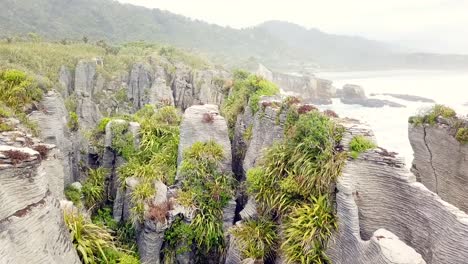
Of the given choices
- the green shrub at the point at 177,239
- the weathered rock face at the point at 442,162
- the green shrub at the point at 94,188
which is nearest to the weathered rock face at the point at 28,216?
the green shrub at the point at 177,239

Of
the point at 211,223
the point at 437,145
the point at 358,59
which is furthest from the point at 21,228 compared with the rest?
the point at 358,59

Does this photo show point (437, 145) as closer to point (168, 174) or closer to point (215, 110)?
point (215, 110)

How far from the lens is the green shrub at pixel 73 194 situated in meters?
13.2

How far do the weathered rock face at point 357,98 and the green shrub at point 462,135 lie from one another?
47.1 meters

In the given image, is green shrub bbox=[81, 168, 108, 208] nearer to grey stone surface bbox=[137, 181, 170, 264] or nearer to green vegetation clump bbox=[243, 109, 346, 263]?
grey stone surface bbox=[137, 181, 170, 264]

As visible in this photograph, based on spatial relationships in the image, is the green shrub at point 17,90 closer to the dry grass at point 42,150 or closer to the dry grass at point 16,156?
the dry grass at point 42,150

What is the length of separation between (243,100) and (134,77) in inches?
1307

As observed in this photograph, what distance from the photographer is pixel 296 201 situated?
1046 cm

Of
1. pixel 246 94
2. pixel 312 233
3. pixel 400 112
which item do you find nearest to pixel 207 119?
pixel 246 94

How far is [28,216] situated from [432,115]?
11272mm

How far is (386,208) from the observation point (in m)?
9.49

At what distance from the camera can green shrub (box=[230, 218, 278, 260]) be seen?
1086 centimetres

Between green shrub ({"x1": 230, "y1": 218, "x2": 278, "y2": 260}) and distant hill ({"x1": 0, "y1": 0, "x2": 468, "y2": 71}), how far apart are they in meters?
59.1

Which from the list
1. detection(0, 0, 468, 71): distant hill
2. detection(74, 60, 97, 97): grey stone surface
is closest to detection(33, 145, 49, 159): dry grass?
detection(74, 60, 97, 97): grey stone surface
